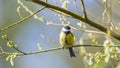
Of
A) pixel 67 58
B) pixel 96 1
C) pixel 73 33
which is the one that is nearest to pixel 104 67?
pixel 96 1

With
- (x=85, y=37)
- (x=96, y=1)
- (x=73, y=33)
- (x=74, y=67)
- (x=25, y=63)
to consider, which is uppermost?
(x=96, y=1)

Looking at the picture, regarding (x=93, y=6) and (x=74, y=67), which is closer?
(x=93, y=6)

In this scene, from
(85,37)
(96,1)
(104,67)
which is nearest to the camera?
(104,67)

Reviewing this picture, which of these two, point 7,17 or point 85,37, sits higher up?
point 85,37

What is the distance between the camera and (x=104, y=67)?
4.72ft

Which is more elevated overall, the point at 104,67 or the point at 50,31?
the point at 104,67

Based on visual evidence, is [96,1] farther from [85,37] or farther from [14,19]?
[14,19]

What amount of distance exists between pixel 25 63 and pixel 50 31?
979mm

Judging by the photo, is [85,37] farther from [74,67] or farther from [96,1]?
[74,67]

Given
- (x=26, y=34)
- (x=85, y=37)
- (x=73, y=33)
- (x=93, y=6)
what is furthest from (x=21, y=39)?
(x=85, y=37)

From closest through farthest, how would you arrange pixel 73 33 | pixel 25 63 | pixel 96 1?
pixel 96 1 < pixel 73 33 < pixel 25 63

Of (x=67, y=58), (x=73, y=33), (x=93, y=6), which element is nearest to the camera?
(x=93, y=6)

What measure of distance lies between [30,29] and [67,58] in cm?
112

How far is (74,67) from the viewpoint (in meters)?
4.92
